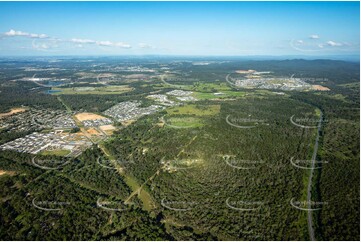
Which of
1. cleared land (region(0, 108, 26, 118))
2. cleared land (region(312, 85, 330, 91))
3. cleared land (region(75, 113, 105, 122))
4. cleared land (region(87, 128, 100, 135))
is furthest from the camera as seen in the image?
Answer: cleared land (region(312, 85, 330, 91))

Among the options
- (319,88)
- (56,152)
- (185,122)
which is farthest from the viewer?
(319,88)

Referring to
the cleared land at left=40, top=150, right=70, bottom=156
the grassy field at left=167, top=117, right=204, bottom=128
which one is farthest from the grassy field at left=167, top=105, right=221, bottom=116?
the cleared land at left=40, top=150, right=70, bottom=156

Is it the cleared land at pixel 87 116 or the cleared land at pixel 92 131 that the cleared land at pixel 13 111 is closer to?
the cleared land at pixel 87 116

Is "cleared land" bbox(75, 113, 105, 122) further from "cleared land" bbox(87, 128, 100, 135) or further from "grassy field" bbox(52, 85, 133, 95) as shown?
"grassy field" bbox(52, 85, 133, 95)

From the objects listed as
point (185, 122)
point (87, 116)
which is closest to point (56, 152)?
point (87, 116)

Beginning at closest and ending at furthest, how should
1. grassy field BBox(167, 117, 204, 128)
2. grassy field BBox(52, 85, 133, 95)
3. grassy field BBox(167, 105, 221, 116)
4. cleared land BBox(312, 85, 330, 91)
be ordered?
grassy field BBox(167, 117, 204, 128)
grassy field BBox(167, 105, 221, 116)
cleared land BBox(312, 85, 330, 91)
grassy field BBox(52, 85, 133, 95)

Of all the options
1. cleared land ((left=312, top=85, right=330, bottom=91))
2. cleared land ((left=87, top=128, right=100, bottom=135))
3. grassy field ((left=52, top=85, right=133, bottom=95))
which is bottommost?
cleared land ((left=87, top=128, right=100, bottom=135))

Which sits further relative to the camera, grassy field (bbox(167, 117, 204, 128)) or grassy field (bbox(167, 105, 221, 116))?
grassy field (bbox(167, 105, 221, 116))

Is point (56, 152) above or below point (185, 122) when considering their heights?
below

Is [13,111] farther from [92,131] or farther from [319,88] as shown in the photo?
[319,88]

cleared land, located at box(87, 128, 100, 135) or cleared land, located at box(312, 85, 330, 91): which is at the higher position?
cleared land, located at box(312, 85, 330, 91)

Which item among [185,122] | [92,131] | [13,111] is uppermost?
[185,122]
